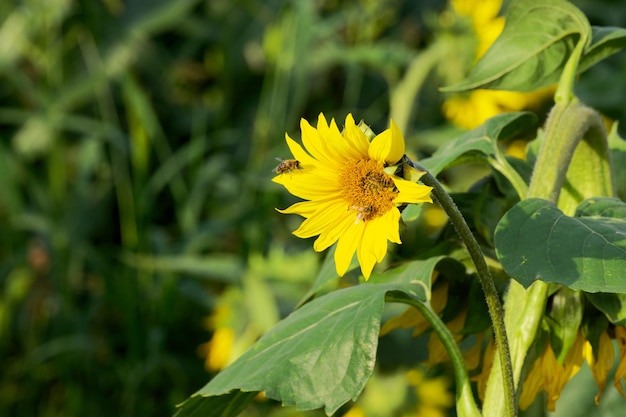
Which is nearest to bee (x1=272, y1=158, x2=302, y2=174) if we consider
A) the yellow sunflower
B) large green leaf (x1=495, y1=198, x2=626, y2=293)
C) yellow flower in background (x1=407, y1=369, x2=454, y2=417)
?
the yellow sunflower

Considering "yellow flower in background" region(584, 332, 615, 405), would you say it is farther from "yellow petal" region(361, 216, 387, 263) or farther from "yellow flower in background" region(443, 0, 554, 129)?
"yellow flower in background" region(443, 0, 554, 129)

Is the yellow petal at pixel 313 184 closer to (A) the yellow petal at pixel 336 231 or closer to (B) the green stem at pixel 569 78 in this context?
(A) the yellow petal at pixel 336 231

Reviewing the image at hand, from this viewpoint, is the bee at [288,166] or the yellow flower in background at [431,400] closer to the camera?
the bee at [288,166]

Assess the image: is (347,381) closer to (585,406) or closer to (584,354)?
(584,354)

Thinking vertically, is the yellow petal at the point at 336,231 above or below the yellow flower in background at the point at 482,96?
above

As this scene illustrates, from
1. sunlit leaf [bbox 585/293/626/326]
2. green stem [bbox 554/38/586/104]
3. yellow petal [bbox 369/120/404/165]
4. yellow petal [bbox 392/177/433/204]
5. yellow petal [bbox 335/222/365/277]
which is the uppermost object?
yellow petal [bbox 369/120/404/165]

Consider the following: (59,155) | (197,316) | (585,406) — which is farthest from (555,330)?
(59,155)

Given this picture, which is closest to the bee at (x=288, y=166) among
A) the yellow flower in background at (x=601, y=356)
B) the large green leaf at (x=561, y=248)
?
the large green leaf at (x=561, y=248)

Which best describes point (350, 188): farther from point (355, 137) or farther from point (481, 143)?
point (481, 143)
